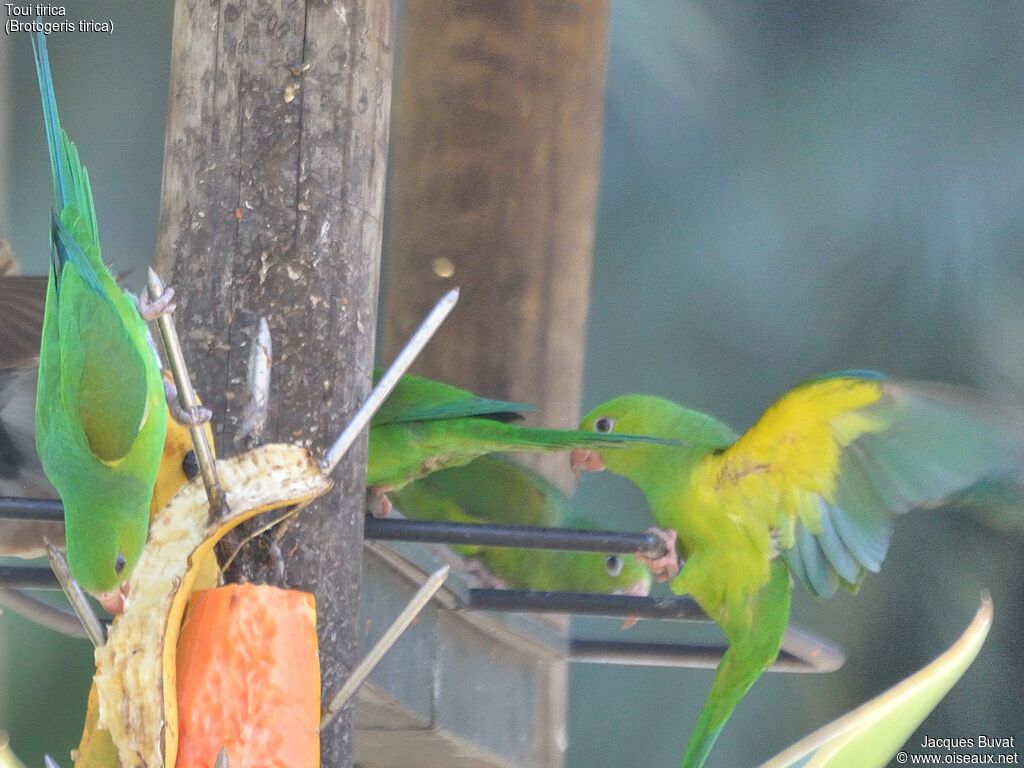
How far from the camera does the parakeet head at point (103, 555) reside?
4.73 ft

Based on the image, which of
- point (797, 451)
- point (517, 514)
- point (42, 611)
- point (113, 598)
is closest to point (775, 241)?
point (517, 514)

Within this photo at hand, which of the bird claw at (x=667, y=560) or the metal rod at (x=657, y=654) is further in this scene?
the bird claw at (x=667, y=560)

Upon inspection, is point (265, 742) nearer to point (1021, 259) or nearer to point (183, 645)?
point (183, 645)

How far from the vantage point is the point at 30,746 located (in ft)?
14.6

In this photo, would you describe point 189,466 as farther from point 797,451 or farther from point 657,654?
point 797,451

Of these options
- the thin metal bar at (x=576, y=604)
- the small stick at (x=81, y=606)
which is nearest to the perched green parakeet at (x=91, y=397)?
the small stick at (x=81, y=606)

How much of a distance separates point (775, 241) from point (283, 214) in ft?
12.7

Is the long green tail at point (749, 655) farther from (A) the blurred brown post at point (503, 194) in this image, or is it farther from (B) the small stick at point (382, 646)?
(B) the small stick at point (382, 646)

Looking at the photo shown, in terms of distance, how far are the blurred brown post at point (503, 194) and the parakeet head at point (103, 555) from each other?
103 centimetres

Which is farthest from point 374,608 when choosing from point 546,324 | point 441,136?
point 441,136

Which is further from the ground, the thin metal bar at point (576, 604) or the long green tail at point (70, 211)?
the long green tail at point (70, 211)

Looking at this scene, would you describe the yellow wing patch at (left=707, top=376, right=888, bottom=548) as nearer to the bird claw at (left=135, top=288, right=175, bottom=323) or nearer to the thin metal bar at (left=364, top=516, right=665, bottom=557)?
the thin metal bar at (left=364, top=516, right=665, bottom=557)

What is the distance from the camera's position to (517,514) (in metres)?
2.34

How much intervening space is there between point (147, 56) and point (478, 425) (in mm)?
3255
